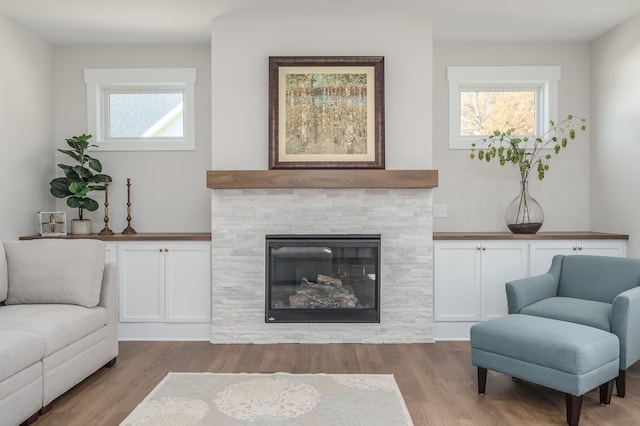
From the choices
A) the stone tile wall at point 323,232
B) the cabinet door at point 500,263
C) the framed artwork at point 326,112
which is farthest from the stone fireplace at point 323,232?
the cabinet door at point 500,263

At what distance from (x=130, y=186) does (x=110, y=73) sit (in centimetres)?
103

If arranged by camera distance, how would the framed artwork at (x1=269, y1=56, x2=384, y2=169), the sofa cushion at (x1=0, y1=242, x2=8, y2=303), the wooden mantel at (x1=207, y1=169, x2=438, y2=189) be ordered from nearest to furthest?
the sofa cushion at (x1=0, y1=242, x2=8, y2=303)
the wooden mantel at (x1=207, y1=169, x2=438, y2=189)
the framed artwork at (x1=269, y1=56, x2=384, y2=169)

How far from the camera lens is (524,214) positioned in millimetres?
4387

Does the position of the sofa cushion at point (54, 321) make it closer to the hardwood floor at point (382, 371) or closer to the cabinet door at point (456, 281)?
the hardwood floor at point (382, 371)

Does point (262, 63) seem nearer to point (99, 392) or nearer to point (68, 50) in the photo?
point (68, 50)

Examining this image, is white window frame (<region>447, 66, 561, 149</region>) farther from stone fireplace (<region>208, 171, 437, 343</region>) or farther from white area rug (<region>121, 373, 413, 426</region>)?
white area rug (<region>121, 373, 413, 426</region>)

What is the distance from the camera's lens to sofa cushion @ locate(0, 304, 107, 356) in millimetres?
2795

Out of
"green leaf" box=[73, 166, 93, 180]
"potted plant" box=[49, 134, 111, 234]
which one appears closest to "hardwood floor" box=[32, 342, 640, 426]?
"potted plant" box=[49, 134, 111, 234]

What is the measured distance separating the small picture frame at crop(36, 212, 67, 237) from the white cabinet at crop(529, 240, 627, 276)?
12.7 feet

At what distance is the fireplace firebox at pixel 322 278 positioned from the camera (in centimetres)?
411

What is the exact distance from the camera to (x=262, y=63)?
165 inches

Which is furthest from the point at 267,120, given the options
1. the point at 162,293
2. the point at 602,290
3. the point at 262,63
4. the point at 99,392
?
the point at 602,290

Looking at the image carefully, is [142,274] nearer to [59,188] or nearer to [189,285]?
[189,285]

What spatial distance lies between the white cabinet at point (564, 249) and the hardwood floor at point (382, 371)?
87cm
